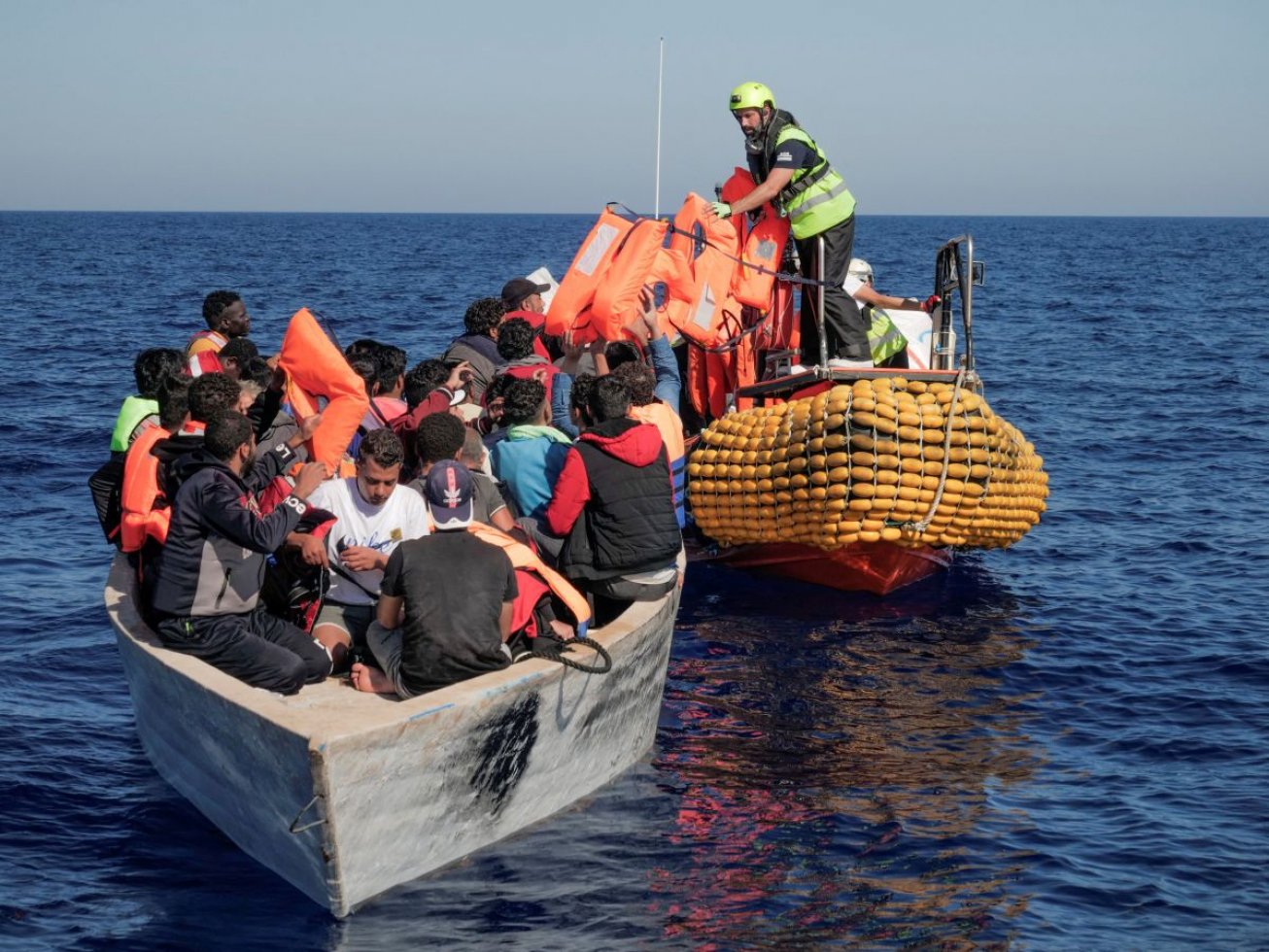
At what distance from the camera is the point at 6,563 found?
12844 mm

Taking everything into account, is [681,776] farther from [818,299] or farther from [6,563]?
[6,563]

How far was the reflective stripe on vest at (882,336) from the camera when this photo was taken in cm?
1201

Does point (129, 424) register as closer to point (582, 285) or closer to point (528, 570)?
point (528, 570)

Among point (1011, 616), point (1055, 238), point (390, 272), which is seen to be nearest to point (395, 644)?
point (1011, 616)

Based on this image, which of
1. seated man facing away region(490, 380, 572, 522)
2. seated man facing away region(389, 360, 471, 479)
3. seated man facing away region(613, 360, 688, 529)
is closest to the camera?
seated man facing away region(490, 380, 572, 522)

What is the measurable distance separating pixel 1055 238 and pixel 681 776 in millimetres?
116642

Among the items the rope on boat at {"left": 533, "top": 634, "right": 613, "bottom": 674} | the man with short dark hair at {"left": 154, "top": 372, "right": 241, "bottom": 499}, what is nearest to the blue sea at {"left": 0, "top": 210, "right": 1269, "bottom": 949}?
the rope on boat at {"left": 533, "top": 634, "right": 613, "bottom": 674}

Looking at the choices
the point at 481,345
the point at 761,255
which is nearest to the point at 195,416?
the point at 481,345

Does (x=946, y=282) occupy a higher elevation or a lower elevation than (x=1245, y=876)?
higher

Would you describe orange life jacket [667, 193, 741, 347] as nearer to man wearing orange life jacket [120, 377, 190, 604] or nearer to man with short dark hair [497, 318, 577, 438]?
man with short dark hair [497, 318, 577, 438]

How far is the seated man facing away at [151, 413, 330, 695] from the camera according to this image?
6.51m

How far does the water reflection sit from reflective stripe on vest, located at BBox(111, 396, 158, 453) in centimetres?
331

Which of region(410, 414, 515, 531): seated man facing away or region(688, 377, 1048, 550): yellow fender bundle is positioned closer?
→ region(410, 414, 515, 531): seated man facing away

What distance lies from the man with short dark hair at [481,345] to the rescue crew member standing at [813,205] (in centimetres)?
230
